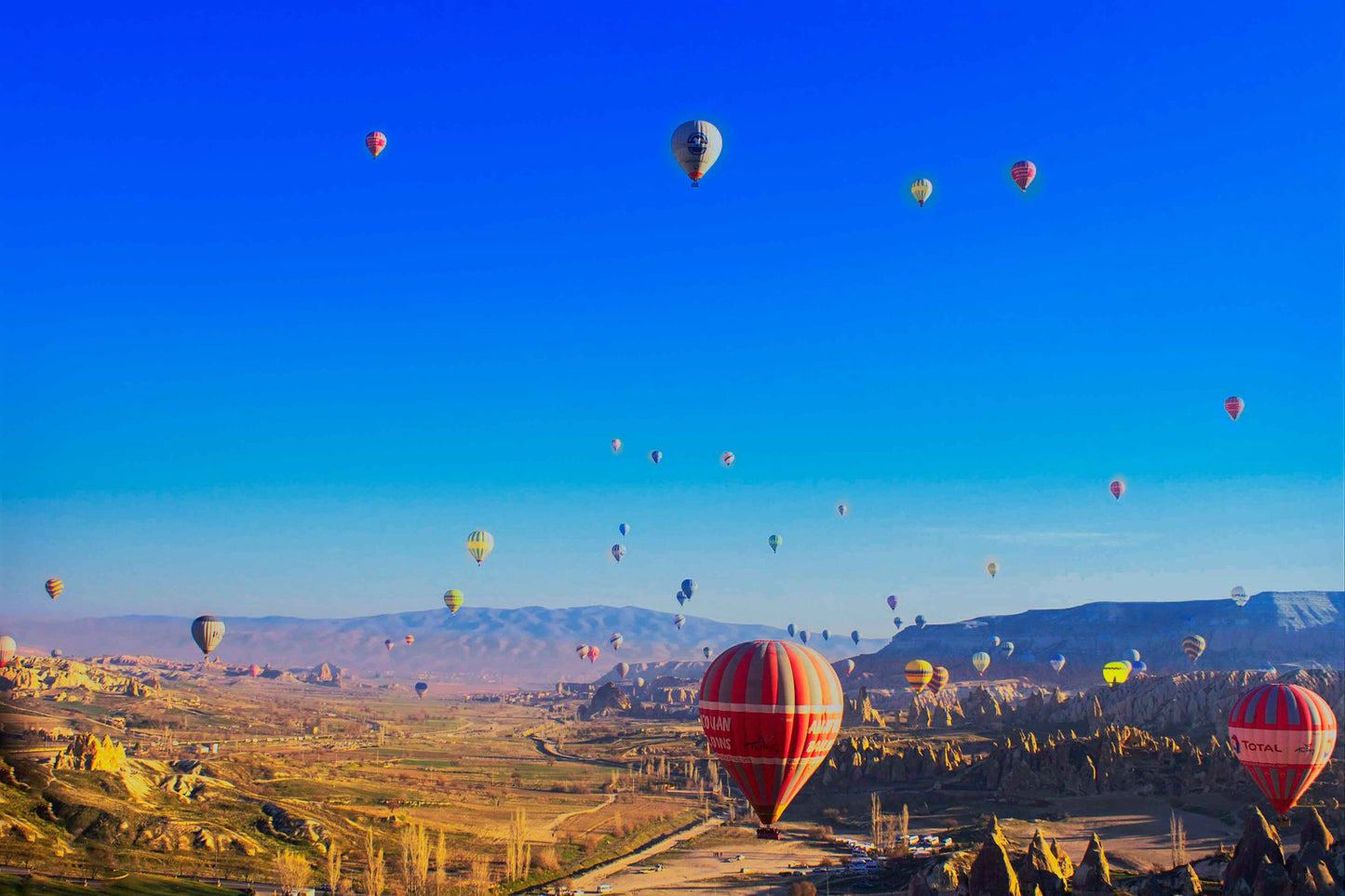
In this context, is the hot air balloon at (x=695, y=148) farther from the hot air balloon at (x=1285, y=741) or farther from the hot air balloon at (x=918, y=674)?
the hot air balloon at (x=918, y=674)

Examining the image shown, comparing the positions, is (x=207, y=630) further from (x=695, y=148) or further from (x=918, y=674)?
(x=918, y=674)

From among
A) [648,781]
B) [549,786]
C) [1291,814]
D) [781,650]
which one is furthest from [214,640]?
[1291,814]

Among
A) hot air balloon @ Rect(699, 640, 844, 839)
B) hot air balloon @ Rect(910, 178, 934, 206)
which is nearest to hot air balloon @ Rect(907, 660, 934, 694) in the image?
hot air balloon @ Rect(910, 178, 934, 206)

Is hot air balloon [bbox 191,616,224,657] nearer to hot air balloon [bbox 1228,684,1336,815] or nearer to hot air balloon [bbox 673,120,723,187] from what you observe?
hot air balloon [bbox 673,120,723,187]

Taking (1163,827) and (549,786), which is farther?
(549,786)

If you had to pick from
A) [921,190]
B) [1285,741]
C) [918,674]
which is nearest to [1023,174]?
[921,190]

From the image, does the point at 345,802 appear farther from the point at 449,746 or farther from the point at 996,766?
the point at 449,746
